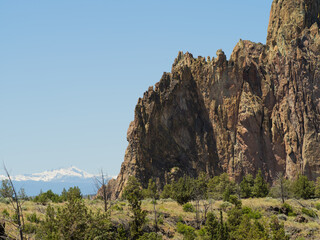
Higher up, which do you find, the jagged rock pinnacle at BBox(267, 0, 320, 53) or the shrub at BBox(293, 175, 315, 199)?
the jagged rock pinnacle at BBox(267, 0, 320, 53)

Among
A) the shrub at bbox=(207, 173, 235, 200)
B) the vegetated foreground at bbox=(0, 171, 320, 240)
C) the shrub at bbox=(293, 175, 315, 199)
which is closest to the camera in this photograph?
the vegetated foreground at bbox=(0, 171, 320, 240)

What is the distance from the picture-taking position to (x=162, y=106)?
145250 mm

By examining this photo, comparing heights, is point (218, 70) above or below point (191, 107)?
above

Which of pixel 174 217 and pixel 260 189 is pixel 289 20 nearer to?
pixel 260 189

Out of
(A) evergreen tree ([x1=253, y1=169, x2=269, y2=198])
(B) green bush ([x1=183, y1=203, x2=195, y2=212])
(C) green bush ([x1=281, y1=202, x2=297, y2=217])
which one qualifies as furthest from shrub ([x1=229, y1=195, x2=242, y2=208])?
(A) evergreen tree ([x1=253, y1=169, x2=269, y2=198])

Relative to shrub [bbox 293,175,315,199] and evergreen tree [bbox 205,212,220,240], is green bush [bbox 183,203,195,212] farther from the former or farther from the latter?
shrub [bbox 293,175,315,199]

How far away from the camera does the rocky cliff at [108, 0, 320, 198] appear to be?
445 ft

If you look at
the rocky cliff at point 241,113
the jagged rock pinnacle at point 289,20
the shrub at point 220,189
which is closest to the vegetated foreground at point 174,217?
the shrub at point 220,189

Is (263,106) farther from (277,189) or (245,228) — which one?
(245,228)

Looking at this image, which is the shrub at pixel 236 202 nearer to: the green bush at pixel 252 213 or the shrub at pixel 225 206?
the shrub at pixel 225 206

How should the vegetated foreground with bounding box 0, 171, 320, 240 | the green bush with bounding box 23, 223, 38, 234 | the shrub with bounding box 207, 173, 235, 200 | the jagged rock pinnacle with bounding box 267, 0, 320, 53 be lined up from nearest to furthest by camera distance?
the vegetated foreground with bounding box 0, 171, 320, 240 → the green bush with bounding box 23, 223, 38, 234 → the shrub with bounding box 207, 173, 235, 200 → the jagged rock pinnacle with bounding box 267, 0, 320, 53

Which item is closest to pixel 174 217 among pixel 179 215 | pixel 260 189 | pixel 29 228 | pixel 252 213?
pixel 179 215

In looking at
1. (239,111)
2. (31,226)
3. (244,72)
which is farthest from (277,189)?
(31,226)

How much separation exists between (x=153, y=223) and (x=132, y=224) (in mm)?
9919
